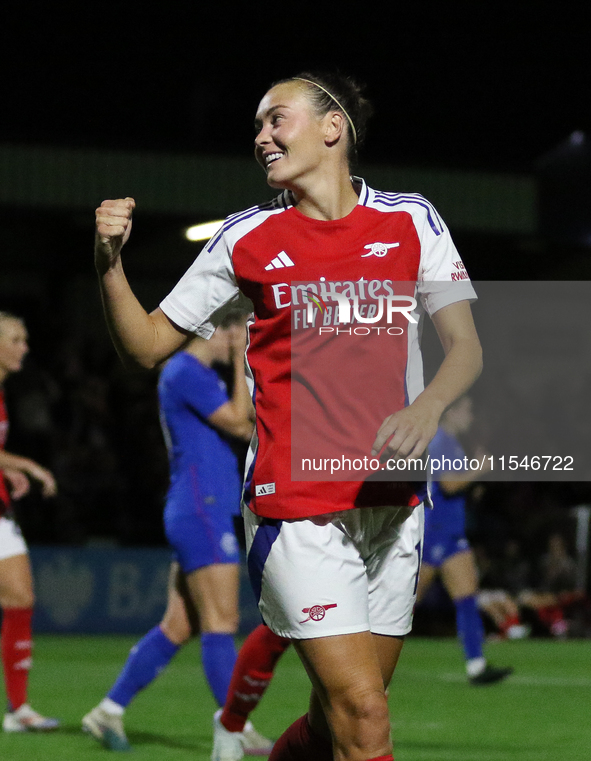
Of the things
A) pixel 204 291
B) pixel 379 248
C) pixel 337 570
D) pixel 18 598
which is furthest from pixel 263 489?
pixel 18 598

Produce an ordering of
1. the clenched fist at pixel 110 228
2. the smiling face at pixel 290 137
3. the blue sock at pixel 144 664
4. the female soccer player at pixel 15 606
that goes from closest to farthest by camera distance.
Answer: the clenched fist at pixel 110 228 → the smiling face at pixel 290 137 → the blue sock at pixel 144 664 → the female soccer player at pixel 15 606

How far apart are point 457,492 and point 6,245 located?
11307 mm

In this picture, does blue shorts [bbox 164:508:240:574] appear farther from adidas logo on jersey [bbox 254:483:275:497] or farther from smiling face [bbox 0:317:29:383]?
adidas logo on jersey [bbox 254:483:275:497]

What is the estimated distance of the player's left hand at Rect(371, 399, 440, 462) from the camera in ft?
8.82

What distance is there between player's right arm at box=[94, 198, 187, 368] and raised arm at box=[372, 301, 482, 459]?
0.67 m

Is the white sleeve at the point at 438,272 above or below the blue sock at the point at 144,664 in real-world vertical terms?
above

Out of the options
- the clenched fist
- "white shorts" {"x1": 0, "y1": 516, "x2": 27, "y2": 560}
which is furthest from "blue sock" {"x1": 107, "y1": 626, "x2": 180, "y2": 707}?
the clenched fist

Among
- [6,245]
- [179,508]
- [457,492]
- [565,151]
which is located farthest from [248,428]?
[6,245]

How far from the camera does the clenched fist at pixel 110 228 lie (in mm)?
2879

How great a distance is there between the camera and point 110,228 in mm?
2875

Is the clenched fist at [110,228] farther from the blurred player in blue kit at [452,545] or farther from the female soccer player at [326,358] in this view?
the blurred player in blue kit at [452,545]

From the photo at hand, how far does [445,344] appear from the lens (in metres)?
3.09

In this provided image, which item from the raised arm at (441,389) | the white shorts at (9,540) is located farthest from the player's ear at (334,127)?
the white shorts at (9,540)

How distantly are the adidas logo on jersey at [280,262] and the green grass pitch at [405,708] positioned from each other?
314 cm
